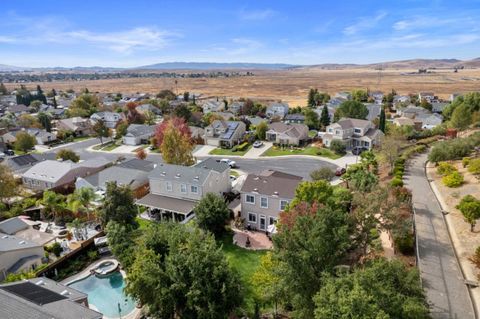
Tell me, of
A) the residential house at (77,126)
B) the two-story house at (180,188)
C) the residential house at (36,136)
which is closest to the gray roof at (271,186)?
the two-story house at (180,188)

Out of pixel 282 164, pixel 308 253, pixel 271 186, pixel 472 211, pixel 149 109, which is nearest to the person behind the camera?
pixel 308 253

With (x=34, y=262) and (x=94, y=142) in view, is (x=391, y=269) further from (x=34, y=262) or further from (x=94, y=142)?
(x=94, y=142)

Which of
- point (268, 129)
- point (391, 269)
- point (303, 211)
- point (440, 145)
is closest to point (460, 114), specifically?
point (440, 145)

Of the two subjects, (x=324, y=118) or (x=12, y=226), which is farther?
(x=324, y=118)

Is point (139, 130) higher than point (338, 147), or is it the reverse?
point (139, 130)

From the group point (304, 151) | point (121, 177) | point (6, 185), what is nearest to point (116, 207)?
point (121, 177)

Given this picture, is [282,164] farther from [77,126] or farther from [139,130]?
[77,126]

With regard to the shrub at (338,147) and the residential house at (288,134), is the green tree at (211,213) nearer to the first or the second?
the shrub at (338,147)
